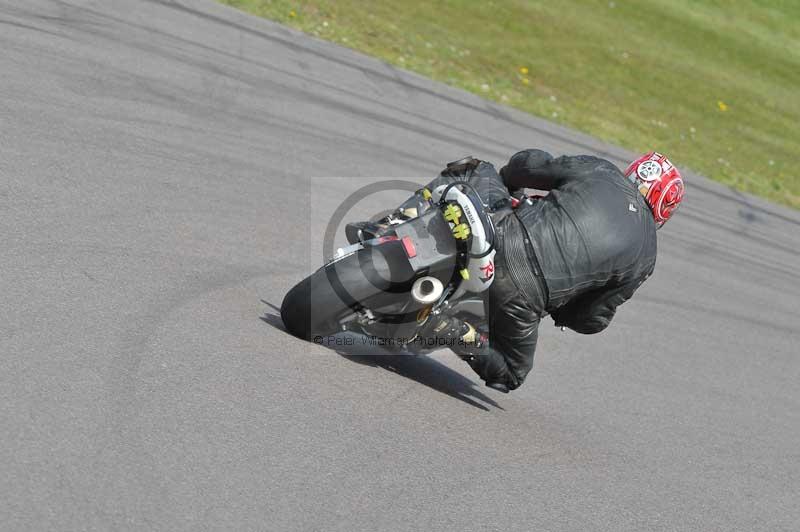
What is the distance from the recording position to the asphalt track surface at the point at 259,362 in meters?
3.66

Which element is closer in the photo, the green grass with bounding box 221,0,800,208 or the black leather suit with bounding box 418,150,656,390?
the black leather suit with bounding box 418,150,656,390

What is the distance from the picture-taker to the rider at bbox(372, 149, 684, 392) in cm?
496

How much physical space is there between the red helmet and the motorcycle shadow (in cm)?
135

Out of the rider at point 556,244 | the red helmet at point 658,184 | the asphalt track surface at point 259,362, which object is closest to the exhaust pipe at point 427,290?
the rider at point 556,244

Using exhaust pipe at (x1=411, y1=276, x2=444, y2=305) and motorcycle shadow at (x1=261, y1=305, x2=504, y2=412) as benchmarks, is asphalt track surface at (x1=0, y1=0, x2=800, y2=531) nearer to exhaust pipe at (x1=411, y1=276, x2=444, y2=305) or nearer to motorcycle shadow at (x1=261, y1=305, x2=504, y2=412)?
motorcycle shadow at (x1=261, y1=305, x2=504, y2=412)

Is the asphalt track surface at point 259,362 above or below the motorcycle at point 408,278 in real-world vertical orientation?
below

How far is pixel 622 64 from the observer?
2009 centimetres

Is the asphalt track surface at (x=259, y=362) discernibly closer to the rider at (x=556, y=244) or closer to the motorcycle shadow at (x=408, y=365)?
the motorcycle shadow at (x=408, y=365)

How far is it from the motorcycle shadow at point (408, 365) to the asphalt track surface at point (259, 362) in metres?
0.04

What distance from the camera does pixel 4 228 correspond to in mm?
5148

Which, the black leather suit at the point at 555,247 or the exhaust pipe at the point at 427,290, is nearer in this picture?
the exhaust pipe at the point at 427,290

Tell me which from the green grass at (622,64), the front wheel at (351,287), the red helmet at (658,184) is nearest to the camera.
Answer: the front wheel at (351,287)

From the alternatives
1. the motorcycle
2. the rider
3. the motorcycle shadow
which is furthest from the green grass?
the motorcycle

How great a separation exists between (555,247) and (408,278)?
77cm
